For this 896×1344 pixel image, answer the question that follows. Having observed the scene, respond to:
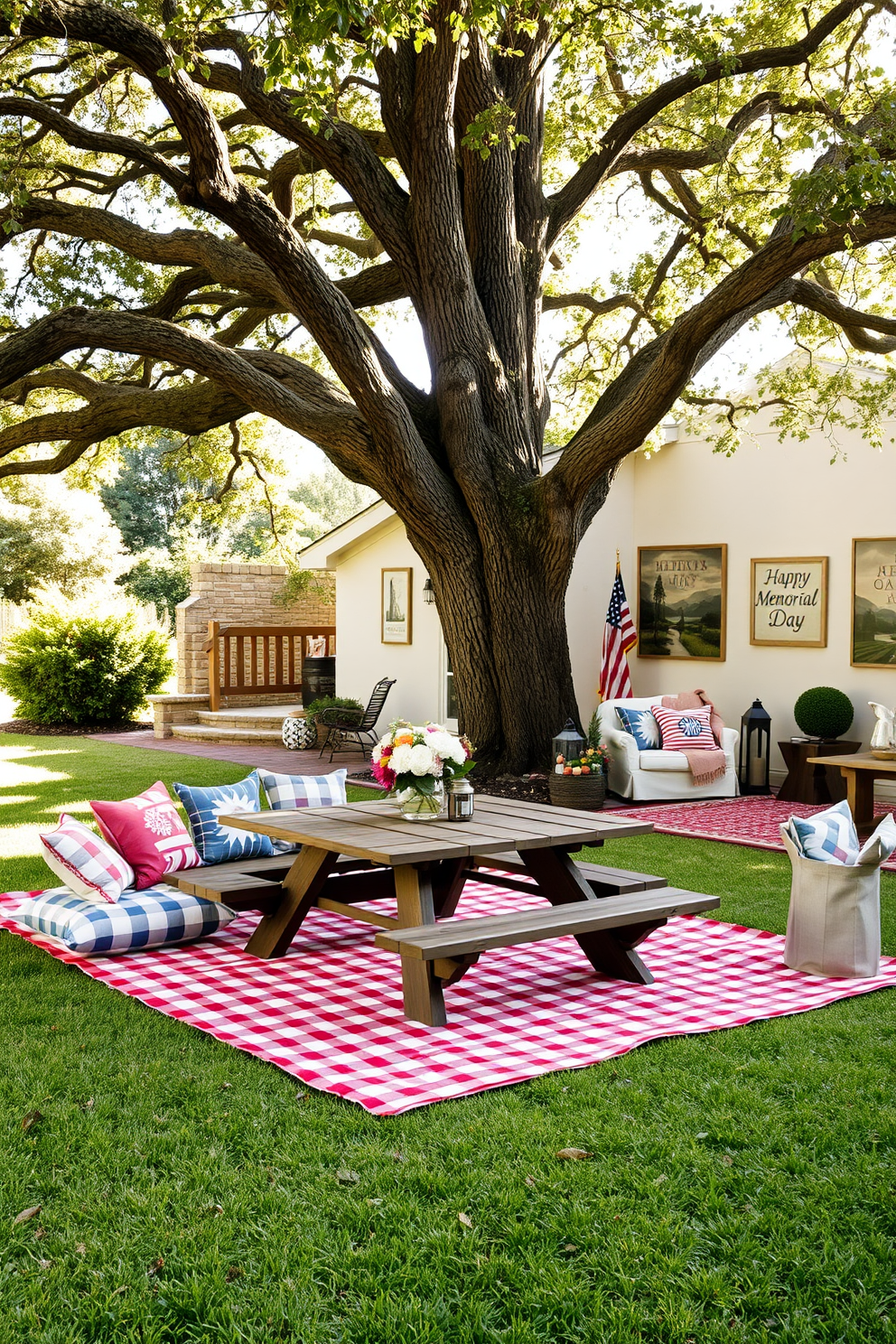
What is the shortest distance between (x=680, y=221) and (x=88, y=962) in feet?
31.6

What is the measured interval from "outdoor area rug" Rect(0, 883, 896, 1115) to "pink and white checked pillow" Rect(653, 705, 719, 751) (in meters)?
4.55

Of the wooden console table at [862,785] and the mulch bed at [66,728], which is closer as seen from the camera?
the wooden console table at [862,785]

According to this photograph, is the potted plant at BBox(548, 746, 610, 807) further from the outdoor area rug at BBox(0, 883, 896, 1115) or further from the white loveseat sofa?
the outdoor area rug at BBox(0, 883, 896, 1115)

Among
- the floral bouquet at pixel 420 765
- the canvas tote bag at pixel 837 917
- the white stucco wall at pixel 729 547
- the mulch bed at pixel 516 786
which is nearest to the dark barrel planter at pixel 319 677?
the white stucco wall at pixel 729 547

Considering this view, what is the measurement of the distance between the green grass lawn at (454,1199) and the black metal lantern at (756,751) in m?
6.84

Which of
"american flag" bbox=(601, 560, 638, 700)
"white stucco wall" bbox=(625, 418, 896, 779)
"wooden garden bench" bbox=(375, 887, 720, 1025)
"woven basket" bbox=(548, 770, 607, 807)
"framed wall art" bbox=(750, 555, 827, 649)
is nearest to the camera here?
"wooden garden bench" bbox=(375, 887, 720, 1025)

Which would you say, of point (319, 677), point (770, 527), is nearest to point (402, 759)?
point (770, 527)

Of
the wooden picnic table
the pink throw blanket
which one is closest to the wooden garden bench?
the wooden picnic table

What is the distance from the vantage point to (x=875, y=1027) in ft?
14.5

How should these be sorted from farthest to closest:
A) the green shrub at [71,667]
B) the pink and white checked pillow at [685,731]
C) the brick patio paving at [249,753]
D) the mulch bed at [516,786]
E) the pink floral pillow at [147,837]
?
the green shrub at [71,667]
the brick patio paving at [249,753]
the pink and white checked pillow at [685,731]
the mulch bed at [516,786]
the pink floral pillow at [147,837]

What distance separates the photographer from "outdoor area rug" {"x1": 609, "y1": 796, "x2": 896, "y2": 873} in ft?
27.7

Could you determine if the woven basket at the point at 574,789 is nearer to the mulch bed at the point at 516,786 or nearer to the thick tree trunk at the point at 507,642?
the mulch bed at the point at 516,786

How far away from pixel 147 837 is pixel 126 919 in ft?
1.84

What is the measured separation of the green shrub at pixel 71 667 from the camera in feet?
56.1
